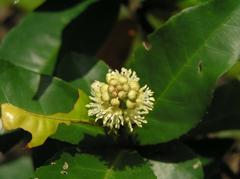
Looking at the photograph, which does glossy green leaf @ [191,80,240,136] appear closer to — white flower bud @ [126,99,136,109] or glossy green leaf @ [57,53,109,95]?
glossy green leaf @ [57,53,109,95]

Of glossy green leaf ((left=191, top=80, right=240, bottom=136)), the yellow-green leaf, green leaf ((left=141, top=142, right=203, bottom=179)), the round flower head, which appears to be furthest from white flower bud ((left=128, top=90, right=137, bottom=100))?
glossy green leaf ((left=191, top=80, right=240, bottom=136))

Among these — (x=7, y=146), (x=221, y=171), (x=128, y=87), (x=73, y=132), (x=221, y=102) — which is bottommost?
(x=221, y=171)

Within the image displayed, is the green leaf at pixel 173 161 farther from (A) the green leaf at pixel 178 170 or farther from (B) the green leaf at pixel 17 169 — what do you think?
(B) the green leaf at pixel 17 169

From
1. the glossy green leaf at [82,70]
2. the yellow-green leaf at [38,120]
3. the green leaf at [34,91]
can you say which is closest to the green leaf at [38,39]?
the glossy green leaf at [82,70]

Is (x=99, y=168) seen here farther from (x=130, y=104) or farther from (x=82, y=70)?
(x=82, y=70)

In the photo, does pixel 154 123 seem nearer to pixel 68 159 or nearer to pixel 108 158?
pixel 108 158

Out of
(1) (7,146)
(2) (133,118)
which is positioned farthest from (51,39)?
(2) (133,118)
